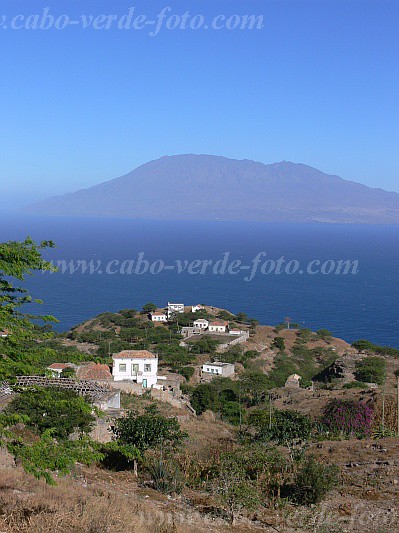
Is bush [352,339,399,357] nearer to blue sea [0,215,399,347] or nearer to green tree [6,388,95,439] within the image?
blue sea [0,215,399,347]

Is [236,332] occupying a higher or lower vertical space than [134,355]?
lower

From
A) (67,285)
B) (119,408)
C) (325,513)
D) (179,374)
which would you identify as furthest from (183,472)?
(67,285)

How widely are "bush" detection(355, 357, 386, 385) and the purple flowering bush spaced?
36.6 ft

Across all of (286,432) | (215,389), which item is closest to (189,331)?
(215,389)

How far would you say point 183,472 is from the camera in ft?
39.8

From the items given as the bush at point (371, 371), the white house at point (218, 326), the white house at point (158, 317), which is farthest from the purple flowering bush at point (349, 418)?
the white house at point (158, 317)

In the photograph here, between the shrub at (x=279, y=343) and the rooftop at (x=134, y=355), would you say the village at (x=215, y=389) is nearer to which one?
the rooftop at (x=134, y=355)

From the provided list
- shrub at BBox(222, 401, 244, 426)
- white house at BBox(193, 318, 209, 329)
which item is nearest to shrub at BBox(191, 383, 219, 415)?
shrub at BBox(222, 401, 244, 426)

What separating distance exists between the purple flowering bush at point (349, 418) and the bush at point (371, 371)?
1116cm

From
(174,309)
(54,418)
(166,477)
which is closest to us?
(166,477)

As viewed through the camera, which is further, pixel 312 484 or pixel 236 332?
pixel 236 332

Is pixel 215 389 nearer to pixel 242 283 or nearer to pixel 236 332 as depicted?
pixel 236 332

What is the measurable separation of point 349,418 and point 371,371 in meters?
14.3

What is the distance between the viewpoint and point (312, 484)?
1068 centimetres
